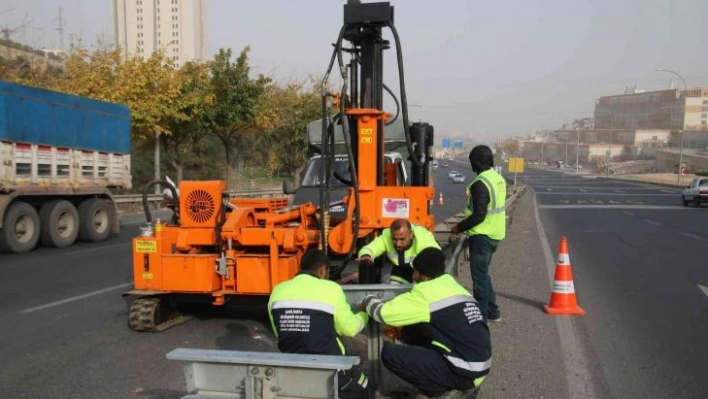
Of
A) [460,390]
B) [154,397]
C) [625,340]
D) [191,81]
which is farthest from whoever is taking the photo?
[191,81]

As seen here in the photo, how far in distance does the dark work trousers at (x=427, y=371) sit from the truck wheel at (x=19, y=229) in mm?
11435

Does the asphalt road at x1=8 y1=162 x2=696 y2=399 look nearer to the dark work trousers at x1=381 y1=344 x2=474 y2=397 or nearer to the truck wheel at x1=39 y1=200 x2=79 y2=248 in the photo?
the dark work trousers at x1=381 y1=344 x2=474 y2=397

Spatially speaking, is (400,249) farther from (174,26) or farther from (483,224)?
(174,26)

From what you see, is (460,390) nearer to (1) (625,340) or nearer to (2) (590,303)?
(1) (625,340)

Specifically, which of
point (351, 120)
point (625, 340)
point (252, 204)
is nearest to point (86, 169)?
point (252, 204)

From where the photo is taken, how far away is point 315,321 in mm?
4246

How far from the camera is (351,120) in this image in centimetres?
742

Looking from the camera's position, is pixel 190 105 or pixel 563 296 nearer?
pixel 563 296

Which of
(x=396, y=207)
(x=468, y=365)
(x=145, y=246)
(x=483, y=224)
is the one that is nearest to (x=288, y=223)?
(x=396, y=207)

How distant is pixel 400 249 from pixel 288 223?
1.87m

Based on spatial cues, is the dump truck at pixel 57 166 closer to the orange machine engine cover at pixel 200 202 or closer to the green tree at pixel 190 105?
the green tree at pixel 190 105

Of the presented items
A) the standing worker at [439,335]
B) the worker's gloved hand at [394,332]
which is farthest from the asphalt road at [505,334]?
the standing worker at [439,335]

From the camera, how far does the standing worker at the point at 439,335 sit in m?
4.22

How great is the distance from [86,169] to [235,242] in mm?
10386
